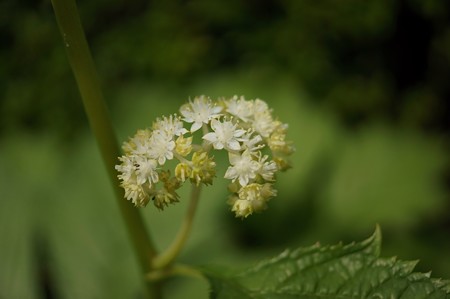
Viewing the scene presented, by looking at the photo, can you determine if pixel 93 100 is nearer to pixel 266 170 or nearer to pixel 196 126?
pixel 196 126

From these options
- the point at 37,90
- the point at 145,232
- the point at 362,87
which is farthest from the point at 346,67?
the point at 145,232

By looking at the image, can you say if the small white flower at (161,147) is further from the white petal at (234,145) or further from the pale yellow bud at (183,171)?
the white petal at (234,145)

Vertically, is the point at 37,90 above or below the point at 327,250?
above

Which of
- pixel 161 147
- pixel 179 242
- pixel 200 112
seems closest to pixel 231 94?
pixel 179 242

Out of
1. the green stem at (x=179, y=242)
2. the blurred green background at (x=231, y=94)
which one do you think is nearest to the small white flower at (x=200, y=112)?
the green stem at (x=179, y=242)

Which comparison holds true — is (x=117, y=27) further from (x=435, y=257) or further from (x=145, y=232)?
(x=145, y=232)

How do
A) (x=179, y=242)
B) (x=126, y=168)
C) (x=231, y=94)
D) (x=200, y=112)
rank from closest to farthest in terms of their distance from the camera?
(x=126, y=168)
(x=200, y=112)
(x=179, y=242)
(x=231, y=94)

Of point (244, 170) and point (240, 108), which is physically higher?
point (240, 108)
